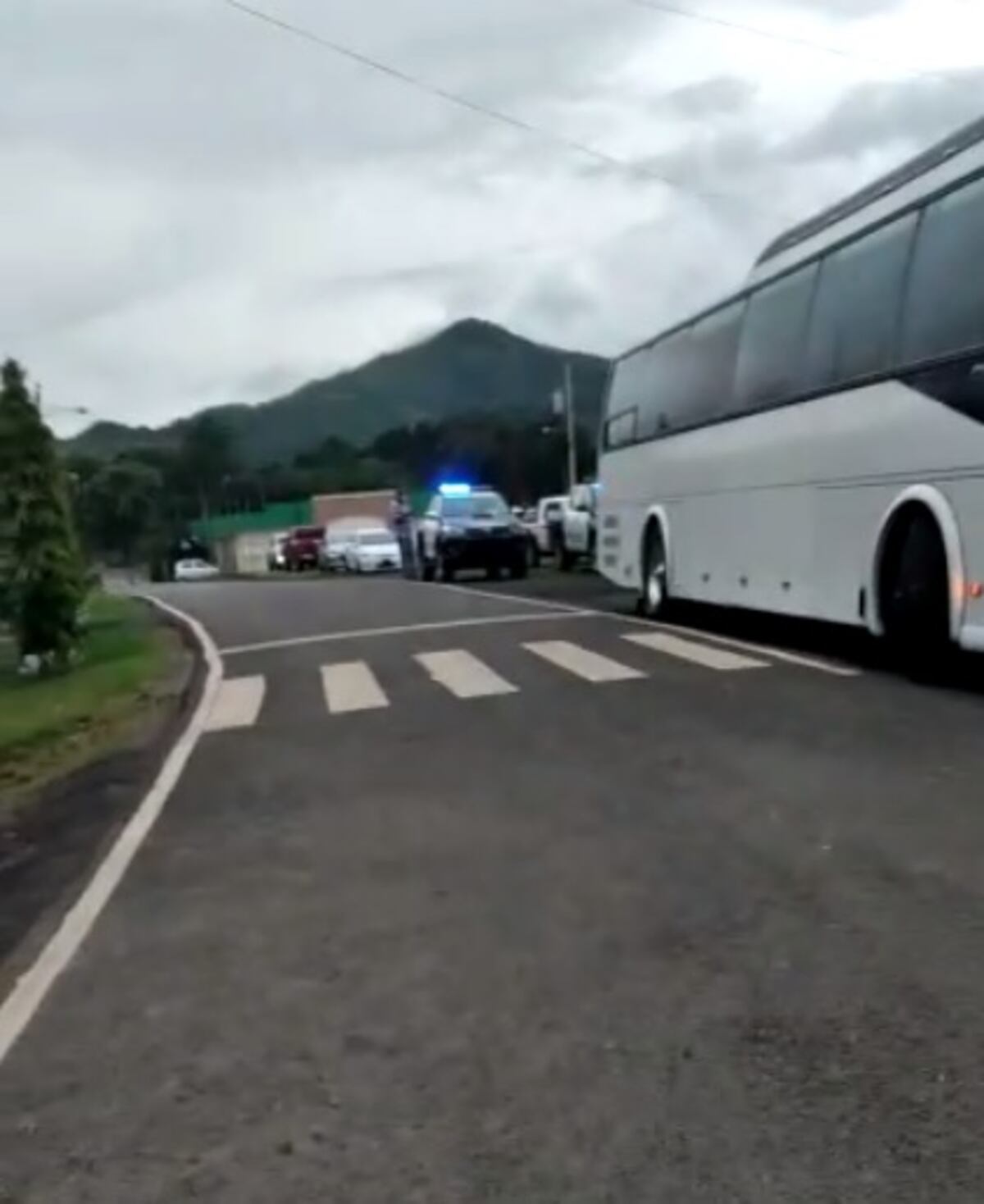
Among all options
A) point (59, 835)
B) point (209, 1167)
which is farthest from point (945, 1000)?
point (59, 835)

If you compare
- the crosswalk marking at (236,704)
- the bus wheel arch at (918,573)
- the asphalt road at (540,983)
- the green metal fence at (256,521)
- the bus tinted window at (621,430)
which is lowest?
the green metal fence at (256,521)

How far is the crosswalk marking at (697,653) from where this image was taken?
650 inches

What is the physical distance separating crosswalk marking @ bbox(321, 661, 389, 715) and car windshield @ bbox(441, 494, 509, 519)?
23.0m

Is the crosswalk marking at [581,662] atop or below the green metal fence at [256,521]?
atop

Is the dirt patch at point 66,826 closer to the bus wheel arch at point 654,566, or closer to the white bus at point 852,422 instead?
the white bus at point 852,422

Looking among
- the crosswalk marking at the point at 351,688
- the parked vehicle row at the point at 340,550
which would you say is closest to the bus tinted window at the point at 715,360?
the crosswalk marking at the point at 351,688

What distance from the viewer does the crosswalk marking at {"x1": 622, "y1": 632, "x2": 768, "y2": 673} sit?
16.5 m

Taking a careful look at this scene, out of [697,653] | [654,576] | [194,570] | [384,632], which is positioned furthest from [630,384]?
[194,570]

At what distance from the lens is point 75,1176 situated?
4484mm

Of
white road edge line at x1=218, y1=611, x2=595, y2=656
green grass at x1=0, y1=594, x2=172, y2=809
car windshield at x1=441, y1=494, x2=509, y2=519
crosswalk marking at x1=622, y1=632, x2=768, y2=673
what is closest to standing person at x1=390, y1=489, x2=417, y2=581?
car windshield at x1=441, y1=494, x2=509, y2=519

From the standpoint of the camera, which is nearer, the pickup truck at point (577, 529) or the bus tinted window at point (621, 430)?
the bus tinted window at point (621, 430)

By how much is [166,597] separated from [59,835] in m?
33.2

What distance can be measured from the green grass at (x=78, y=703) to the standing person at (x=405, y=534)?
1765 cm

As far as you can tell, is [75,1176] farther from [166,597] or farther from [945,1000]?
[166,597]
